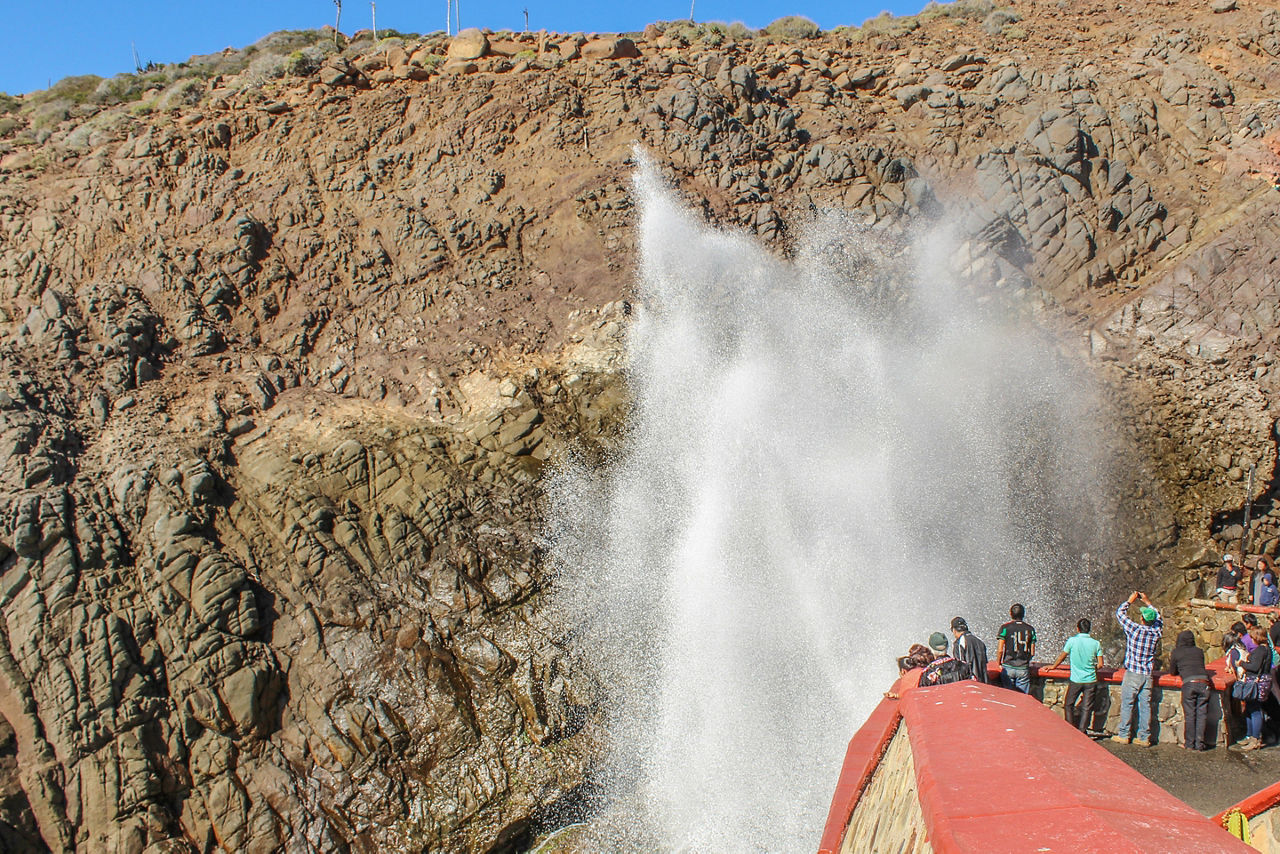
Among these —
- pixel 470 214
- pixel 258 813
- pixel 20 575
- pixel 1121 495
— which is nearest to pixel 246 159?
pixel 470 214

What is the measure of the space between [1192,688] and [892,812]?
5521mm

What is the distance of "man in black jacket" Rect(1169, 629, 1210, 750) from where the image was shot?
793 cm

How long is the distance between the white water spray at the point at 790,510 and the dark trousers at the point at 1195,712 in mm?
3749

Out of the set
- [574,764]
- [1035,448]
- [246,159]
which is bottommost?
[574,764]

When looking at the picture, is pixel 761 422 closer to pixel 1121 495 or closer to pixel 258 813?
pixel 1121 495

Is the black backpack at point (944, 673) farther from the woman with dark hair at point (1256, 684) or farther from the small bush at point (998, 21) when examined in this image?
the small bush at point (998, 21)

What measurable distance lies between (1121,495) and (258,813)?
13.6 m

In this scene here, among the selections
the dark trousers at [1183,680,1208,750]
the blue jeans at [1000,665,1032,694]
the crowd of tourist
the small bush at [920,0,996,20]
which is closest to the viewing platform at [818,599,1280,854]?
the dark trousers at [1183,680,1208,750]

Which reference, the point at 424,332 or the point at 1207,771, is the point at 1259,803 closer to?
the point at 1207,771

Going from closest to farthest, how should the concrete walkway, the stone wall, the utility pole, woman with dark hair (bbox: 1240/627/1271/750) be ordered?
the stone wall < the concrete walkway < woman with dark hair (bbox: 1240/627/1271/750) < the utility pole

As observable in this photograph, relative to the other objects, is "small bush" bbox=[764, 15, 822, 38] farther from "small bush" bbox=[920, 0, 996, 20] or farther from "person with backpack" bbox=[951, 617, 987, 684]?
"person with backpack" bbox=[951, 617, 987, 684]

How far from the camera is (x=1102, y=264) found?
1633cm

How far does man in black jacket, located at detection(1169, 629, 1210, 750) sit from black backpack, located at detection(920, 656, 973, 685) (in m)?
2.95

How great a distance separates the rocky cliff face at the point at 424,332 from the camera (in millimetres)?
10211
